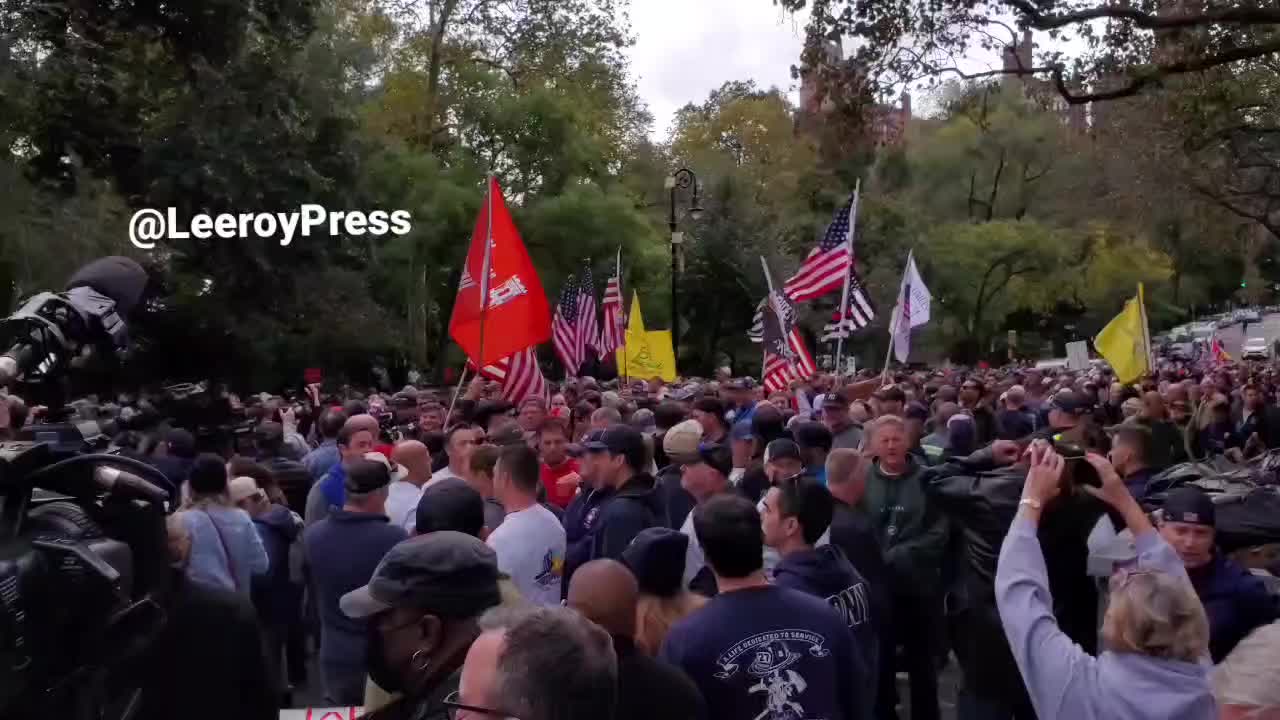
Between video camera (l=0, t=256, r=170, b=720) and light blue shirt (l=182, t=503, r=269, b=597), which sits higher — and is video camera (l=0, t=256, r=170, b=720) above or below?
above

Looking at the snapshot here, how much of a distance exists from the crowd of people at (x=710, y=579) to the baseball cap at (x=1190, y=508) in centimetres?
1

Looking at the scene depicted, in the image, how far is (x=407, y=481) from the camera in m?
7.55

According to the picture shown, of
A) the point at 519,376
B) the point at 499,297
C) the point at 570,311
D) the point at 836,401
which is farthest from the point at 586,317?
the point at 836,401

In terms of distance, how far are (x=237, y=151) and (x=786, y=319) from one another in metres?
15.5

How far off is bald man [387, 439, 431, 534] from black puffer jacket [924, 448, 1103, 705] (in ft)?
9.17

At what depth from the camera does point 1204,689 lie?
11.4 ft

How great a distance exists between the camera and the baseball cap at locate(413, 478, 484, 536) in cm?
488

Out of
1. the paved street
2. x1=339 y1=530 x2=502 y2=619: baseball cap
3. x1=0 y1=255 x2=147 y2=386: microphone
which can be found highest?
x1=0 y1=255 x2=147 y2=386: microphone

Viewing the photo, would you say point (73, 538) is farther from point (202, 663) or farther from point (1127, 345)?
point (1127, 345)

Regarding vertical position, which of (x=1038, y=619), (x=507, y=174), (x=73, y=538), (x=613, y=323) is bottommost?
(x=1038, y=619)

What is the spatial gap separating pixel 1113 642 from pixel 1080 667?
15 centimetres

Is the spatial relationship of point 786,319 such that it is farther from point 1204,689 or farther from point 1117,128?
point 1204,689

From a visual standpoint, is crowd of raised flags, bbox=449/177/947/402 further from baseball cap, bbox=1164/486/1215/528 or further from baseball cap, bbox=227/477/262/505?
baseball cap, bbox=1164/486/1215/528

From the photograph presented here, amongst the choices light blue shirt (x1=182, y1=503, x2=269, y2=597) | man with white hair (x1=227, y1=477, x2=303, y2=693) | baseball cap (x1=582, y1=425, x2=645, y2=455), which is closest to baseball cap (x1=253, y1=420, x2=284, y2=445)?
man with white hair (x1=227, y1=477, x2=303, y2=693)
